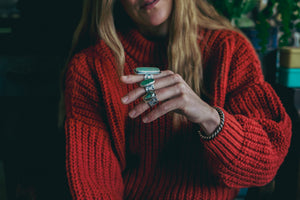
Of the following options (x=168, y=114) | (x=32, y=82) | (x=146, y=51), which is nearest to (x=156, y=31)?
(x=146, y=51)

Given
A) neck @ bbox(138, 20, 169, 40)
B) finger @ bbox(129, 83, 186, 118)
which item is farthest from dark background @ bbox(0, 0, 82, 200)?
finger @ bbox(129, 83, 186, 118)

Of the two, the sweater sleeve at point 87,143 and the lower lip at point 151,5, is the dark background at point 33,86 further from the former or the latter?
the lower lip at point 151,5

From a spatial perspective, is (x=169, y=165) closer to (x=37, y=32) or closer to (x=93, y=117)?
(x=93, y=117)

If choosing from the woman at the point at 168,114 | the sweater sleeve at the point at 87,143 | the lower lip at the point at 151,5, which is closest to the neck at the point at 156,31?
the woman at the point at 168,114

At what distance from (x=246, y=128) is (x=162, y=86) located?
0.26m

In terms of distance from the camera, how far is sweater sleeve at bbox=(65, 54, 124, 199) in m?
0.75

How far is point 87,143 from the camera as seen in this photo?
78 cm

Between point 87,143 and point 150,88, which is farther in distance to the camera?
point 87,143

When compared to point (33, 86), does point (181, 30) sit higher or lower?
higher

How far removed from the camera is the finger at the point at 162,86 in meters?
0.58

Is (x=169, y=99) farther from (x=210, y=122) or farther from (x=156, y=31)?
(x=156, y=31)

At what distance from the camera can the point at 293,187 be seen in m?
0.96

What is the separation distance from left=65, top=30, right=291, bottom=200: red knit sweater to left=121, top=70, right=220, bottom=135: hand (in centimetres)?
12

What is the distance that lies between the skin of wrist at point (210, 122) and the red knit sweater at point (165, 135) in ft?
0.17
